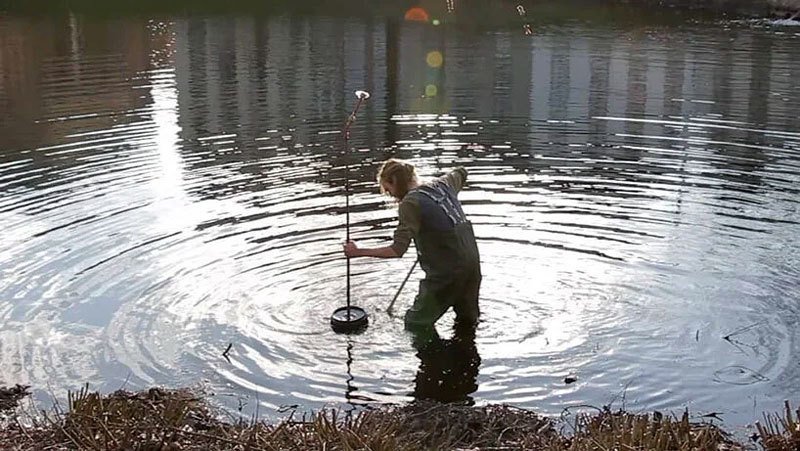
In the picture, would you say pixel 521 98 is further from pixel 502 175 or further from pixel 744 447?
pixel 744 447

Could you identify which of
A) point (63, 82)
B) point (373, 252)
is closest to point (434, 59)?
point (63, 82)

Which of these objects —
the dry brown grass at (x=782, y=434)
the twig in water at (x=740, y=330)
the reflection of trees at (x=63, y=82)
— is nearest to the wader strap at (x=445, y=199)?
the twig in water at (x=740, y=330)

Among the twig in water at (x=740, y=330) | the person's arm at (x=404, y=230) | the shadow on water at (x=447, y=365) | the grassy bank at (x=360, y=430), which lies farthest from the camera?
the twig in water at (x=740, y=330)

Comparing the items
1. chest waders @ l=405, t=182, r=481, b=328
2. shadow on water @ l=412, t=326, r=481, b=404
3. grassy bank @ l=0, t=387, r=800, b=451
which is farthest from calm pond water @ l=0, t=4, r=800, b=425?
grassy bank @ l=0, t=387, r=800, b=451

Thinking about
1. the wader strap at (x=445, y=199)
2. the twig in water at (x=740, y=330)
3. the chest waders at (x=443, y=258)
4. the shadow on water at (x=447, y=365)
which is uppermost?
the wader strap at (x=445, y=199)

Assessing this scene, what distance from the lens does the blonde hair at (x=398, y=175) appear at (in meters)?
8.43

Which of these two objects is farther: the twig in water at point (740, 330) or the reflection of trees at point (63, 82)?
the reflection of trees at point (63, 82)

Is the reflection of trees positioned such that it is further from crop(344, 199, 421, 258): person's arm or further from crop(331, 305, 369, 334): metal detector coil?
crop(344, 199, 421, 258): person's arm

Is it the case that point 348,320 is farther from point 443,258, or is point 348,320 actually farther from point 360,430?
point 360,430

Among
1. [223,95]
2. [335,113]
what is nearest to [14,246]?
[335,113]

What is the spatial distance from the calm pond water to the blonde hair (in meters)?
1.50

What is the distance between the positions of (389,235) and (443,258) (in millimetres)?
3600

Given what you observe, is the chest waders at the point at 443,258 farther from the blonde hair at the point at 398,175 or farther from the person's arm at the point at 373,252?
the person's arm at the point at 373,252

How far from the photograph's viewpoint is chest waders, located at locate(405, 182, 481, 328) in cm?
834
